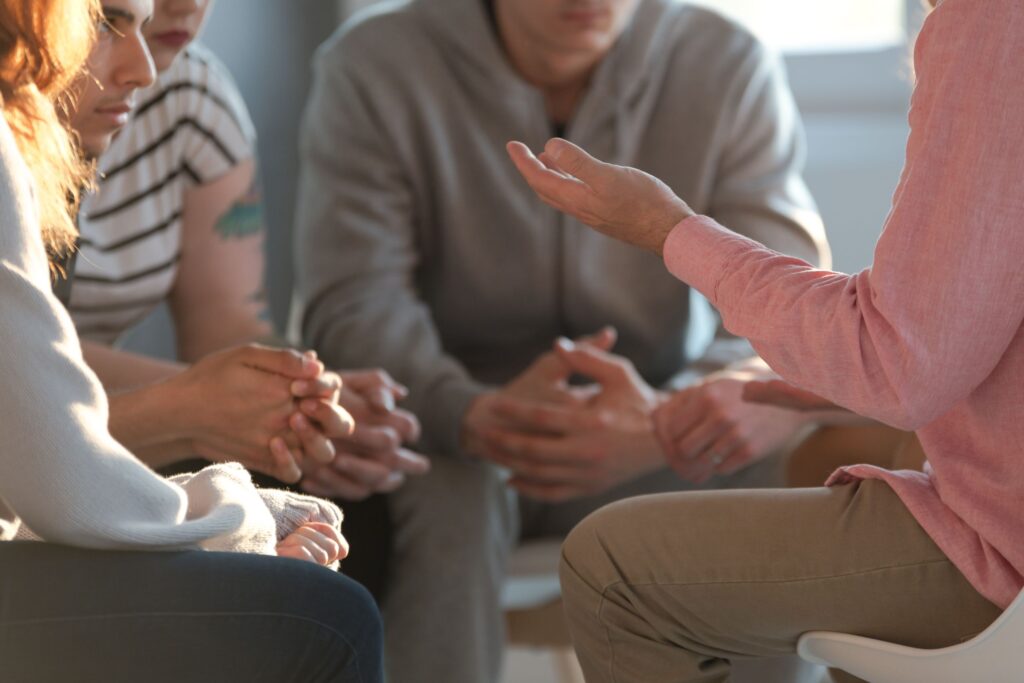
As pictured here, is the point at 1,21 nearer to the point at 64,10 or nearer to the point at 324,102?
the point at 64,10

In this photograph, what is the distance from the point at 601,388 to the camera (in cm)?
159

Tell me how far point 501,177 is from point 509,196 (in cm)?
3

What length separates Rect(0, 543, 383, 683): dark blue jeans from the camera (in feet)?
2.69

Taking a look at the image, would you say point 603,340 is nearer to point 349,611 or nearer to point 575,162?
point 575,162

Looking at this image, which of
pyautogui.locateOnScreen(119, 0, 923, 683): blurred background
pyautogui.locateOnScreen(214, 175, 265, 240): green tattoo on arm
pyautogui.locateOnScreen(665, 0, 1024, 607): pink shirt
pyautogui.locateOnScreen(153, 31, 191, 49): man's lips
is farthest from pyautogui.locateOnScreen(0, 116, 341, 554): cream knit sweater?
pyautogui.locateOnScreen(119, 0, 923, 683): blurred background

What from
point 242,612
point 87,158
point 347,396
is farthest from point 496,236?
point 242,612

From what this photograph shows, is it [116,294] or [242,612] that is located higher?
[242,612]

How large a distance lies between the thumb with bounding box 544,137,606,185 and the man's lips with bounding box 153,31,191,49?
1.76 feet

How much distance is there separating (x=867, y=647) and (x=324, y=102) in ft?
3.53

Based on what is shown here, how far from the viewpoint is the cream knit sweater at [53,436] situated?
80 centimetres

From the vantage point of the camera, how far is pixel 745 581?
958 mm

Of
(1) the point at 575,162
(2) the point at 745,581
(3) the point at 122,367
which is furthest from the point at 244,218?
(2) the point at 745,581

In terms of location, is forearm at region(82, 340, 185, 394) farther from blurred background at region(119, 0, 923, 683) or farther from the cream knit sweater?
blurred background at region(119, 0, 923, 683)

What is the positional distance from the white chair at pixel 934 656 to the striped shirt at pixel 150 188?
2.91 feet
